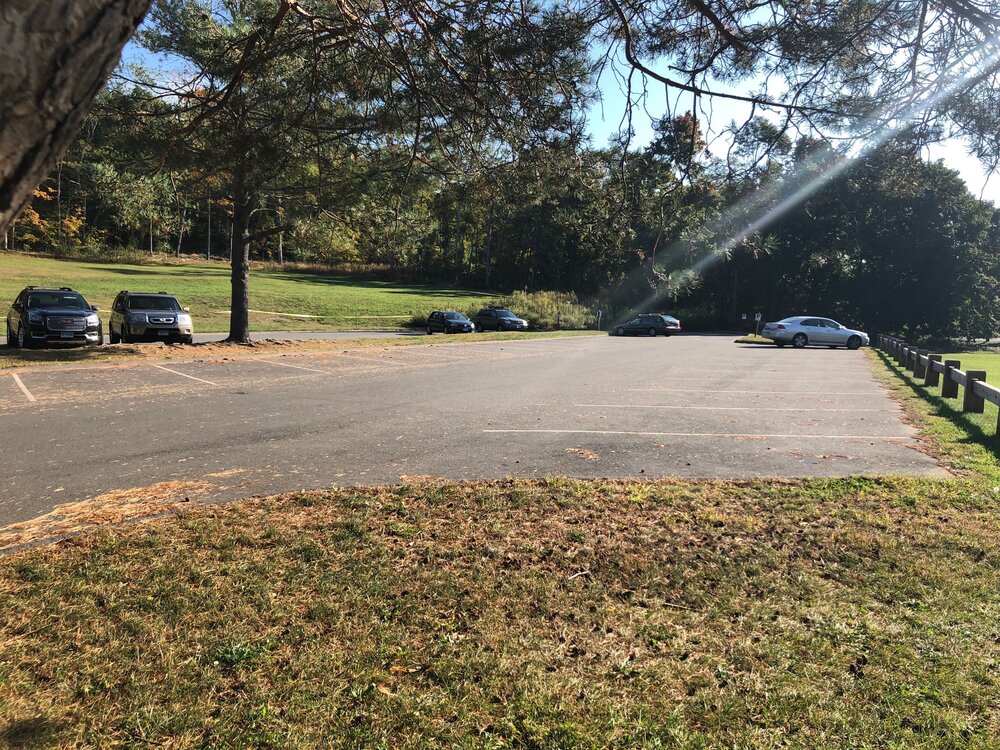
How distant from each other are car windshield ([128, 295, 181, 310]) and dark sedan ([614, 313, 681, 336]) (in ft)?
88.2

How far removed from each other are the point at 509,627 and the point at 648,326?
37.9 m

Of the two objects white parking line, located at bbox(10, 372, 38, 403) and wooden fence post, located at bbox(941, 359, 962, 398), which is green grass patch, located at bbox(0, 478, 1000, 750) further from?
wooden fence post, located at bbox(941, 359, 962, 398)

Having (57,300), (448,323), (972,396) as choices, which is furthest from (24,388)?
(448,323)

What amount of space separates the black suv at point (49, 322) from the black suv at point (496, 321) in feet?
77.1

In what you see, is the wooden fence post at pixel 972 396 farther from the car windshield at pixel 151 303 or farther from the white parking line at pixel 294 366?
the car windshield at pixel 151 303

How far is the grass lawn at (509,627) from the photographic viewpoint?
263cm

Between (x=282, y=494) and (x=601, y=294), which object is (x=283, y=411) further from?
(x=601, y=294)

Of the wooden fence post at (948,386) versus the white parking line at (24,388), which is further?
the wooden fence post at (948,386)

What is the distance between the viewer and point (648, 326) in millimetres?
39844

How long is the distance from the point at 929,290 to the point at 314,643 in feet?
184

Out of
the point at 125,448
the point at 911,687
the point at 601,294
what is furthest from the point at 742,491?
the point at 601,294

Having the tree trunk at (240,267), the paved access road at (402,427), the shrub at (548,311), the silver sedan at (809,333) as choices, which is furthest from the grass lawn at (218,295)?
the silver sedan at (809,333)

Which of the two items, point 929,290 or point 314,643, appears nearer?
point 314,643

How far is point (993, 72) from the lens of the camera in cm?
521
